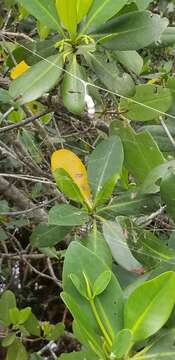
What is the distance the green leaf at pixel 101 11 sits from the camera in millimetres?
930

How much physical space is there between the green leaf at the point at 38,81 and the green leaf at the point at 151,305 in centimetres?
39

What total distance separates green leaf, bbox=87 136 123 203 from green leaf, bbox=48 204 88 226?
0.03 meters

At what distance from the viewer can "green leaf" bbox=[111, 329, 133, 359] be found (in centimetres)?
68

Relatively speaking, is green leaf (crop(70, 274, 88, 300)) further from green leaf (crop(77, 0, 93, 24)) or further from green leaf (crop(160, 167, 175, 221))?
green leaf (crop(77, 0, 93, 24))

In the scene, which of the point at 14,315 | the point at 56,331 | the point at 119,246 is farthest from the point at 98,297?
the point at 56,331

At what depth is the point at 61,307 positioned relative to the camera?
2273 mm

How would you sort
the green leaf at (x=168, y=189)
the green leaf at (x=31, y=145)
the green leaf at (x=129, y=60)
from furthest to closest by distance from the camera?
the green leaf at (x=31, y=145) → the green leaf at (x=129, y=60) → the green leaf at (x=168, y=189)

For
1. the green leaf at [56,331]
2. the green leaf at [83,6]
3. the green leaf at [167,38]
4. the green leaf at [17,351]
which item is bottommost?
the green leaf at [56,331]

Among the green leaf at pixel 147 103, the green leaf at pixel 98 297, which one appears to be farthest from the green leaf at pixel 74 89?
the green leaf at pixel 98 297

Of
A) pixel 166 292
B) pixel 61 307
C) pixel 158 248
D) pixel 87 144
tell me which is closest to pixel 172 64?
pixel 87 144

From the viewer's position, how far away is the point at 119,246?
0.89 meters

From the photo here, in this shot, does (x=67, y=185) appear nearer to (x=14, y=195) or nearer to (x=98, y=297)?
(x=98, y=297)

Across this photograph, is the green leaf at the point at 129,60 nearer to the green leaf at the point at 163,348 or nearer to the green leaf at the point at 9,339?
the green leaf at the point at 163,348

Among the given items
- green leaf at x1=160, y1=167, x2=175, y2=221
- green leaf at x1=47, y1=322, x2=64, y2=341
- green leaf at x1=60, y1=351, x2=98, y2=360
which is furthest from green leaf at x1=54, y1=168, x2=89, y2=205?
green leaf at x1=47, y1=322, x2=64, y2=341
